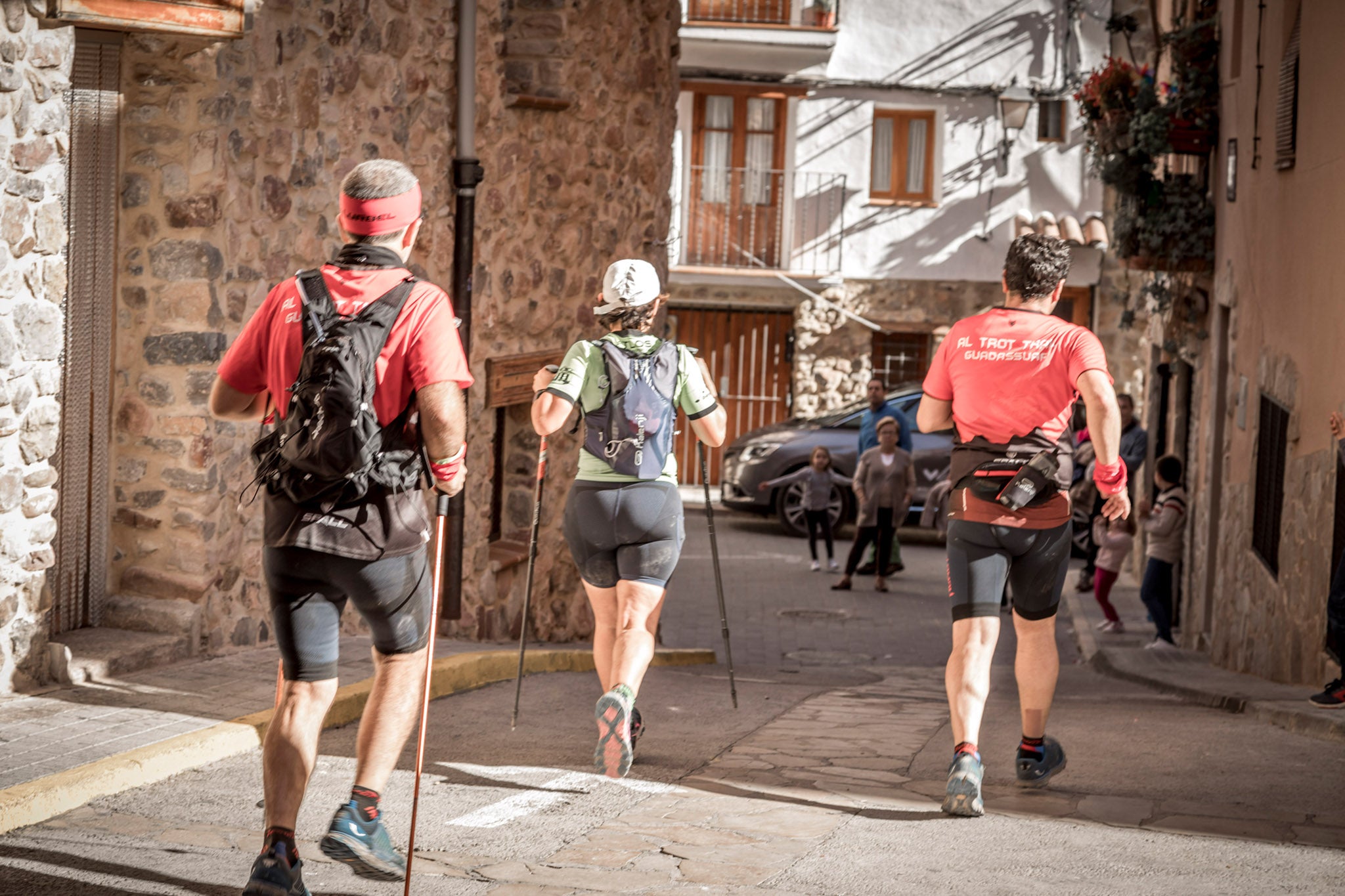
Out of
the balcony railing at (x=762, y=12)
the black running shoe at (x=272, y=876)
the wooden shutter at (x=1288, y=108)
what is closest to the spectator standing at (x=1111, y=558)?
the wooden shutter at (x=1288, y=108)

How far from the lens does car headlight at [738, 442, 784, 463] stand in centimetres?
1986

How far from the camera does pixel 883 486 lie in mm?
15359

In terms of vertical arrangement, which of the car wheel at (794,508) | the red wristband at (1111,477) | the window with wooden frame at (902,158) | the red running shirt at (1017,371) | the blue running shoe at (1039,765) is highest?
the window with wooden frame at (902,158)

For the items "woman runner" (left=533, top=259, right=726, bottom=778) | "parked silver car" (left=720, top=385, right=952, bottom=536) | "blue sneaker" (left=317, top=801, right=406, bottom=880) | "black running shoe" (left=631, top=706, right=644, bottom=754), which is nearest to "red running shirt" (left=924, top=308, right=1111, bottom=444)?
"woman runner" (left=533, top=259, right=726, bottom=778)

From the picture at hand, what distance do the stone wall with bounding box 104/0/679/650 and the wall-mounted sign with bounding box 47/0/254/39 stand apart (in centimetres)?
20

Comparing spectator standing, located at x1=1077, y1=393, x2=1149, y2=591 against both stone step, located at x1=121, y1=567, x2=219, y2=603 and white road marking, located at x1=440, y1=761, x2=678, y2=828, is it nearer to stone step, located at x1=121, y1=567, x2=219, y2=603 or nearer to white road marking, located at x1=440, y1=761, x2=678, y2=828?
stone step, located at x1=121, y1=567, x2=219, y2=603

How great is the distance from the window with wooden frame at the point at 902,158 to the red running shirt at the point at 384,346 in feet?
71.2

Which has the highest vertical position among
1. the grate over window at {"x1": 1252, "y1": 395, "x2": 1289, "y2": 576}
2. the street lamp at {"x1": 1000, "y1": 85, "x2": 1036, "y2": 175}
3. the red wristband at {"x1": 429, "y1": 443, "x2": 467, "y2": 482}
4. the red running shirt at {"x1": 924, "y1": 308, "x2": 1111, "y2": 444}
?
the street lamp at {"x1": 1000, "y1": 85, "x2": 1036, "y2": 175}

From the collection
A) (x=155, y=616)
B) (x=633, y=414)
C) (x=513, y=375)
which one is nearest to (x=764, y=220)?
(x=513, y=375)

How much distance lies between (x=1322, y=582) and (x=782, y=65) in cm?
1729

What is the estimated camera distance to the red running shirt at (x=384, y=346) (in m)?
3.99

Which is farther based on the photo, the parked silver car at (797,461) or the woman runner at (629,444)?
the parked silver car at (797,461)

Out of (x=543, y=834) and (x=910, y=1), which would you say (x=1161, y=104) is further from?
(x=543, y=834)

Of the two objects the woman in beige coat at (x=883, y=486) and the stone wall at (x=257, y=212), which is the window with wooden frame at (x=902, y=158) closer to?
the woman in beige coat at (x=883, y=486)
